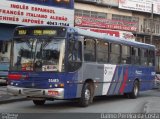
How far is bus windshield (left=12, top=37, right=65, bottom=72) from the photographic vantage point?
16000mm

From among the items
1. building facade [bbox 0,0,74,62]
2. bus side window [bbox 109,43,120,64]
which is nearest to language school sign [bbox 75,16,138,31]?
building facade [bbox 0,0,74,62]

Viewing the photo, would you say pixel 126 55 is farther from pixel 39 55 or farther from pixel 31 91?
pixel 31 91

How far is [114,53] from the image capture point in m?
20.5

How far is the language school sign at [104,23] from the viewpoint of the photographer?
42.8 m

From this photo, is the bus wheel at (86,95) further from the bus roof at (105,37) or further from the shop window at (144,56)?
the shop window at (144,56)

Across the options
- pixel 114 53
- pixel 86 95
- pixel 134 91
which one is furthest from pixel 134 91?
pixel 86 95

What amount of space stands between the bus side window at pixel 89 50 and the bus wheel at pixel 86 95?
1.07 metres

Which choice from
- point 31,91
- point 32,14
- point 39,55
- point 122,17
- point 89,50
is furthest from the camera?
point 122,17

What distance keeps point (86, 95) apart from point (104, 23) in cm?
2839

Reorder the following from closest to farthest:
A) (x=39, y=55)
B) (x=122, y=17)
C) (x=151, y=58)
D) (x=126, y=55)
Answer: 1. (x=39, y=55)
2. (x=126, y=55)
3. (x=151, y=58)
4. (x=122, y=17)

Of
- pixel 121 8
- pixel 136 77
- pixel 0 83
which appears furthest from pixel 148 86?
pixel 121 8

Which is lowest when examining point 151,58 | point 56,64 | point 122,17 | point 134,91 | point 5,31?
point 134,91

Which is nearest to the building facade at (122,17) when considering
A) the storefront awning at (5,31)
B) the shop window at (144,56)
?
the storefront awning at (5,31)

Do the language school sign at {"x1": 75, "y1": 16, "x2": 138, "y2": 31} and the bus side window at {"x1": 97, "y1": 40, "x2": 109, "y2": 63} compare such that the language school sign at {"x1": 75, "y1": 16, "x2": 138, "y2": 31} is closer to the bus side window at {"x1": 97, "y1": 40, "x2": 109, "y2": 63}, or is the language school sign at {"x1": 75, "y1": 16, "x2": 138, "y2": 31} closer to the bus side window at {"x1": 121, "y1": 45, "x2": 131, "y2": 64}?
the bus side window at {"x1": 121, "y1": 45, "x2": 131, "y2": 64}
